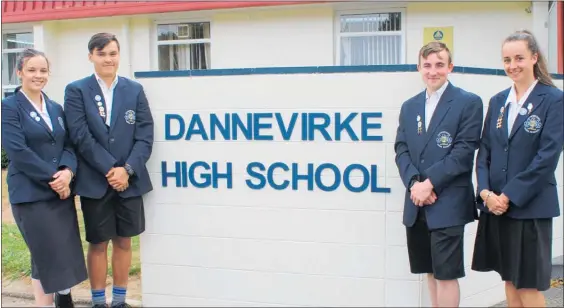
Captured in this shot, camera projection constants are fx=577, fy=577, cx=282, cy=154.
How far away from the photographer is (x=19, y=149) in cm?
348

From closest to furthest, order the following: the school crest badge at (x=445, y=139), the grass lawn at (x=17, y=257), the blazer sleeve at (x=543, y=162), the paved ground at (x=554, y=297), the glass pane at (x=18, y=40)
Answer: the blazer sleeve at (x=543, y=162) → the school crest badge at (x=445, y=139) → the paved ground at (x=554, y=297) → the grass lawn at (x=17, y=257) → the glass pane at (x=18, y=40)

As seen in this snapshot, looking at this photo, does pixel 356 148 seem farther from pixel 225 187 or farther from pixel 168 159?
pixel 168 159

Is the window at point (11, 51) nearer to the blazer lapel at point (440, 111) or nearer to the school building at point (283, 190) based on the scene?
the school building at point (283, 190)

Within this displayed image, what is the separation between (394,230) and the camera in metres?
3.83

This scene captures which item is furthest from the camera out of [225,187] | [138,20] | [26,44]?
[26,44]

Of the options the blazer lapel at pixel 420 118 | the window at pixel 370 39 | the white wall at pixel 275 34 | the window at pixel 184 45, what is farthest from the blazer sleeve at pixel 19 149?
the window at pixel 184 45

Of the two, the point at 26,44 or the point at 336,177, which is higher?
the point at 26,44

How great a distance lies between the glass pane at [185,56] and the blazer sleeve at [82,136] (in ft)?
19.4

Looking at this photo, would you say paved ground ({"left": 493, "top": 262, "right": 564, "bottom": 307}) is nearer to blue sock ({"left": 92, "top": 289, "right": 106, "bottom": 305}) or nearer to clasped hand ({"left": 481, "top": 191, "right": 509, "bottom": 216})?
clasped hand ({"left": 481, "top": 191, "right": 509, "bottom": 216})

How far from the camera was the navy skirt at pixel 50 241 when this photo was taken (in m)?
3.56

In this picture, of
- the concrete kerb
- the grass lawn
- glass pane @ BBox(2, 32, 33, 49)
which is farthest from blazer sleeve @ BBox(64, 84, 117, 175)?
glass pane @ BBox(2, 32, 33, 49)

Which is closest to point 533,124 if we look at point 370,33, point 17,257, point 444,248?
point 444,248

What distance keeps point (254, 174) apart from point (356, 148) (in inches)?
29.2

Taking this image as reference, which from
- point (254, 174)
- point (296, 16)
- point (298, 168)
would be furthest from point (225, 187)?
point (296, 16)
